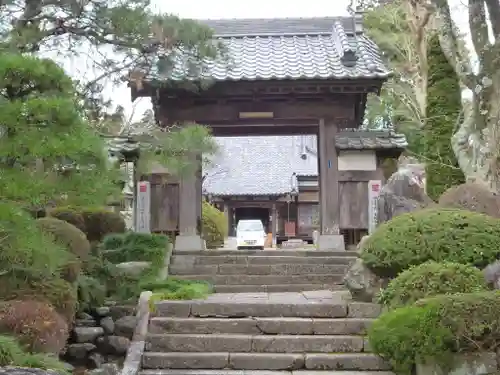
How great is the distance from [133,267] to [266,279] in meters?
2.36

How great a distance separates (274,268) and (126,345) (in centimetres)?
396

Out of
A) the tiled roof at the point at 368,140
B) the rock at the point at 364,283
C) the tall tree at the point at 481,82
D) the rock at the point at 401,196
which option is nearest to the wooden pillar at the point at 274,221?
the tiled roof at the point at 368,140

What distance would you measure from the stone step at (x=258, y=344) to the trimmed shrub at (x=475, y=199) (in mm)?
3104

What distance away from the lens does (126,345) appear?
695cm

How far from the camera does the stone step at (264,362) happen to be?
634cm

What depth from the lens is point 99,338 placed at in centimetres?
699

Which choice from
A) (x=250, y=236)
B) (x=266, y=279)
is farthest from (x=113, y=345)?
(x=250, y=236)

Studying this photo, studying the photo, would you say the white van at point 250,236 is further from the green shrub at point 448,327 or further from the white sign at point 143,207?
the green shrub at point 448,327

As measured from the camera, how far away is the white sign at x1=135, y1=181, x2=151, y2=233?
1158cm

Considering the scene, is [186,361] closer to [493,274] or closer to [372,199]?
[493,274]

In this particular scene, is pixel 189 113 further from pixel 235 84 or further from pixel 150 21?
Result: pixel 150 21

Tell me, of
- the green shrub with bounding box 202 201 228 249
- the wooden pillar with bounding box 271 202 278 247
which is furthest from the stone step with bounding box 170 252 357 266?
the wooden pillar with bounding box 271 202 278 247

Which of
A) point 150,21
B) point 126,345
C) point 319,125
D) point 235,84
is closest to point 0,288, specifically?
point 126,345

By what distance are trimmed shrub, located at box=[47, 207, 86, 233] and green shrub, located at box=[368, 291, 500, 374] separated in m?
6.39
